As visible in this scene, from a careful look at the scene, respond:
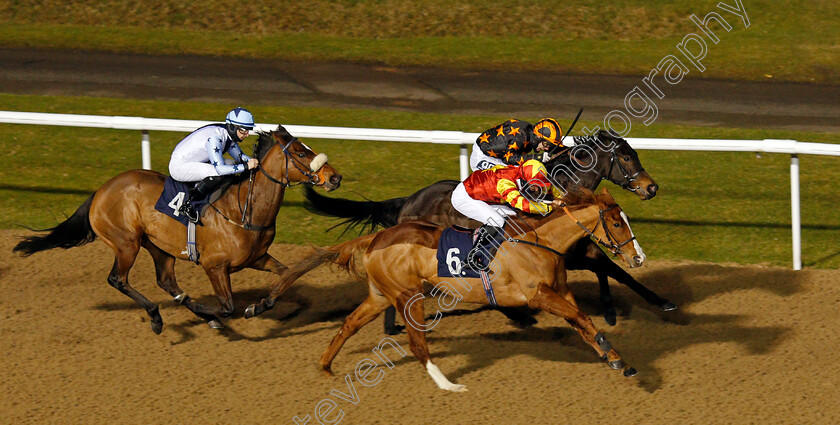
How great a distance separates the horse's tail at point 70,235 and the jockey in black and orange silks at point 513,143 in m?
2.83

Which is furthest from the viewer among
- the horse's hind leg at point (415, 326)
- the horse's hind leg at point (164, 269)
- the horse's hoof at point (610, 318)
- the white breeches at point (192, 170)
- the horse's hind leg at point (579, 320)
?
the horse's hind leg at point (164, 269)

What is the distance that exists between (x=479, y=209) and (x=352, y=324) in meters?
1.07

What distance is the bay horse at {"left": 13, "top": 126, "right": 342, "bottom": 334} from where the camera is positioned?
6598 mm

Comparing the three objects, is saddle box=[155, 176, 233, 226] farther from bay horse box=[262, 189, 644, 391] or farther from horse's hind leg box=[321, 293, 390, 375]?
horse's hind leg box=[321, 293, 390, 375]

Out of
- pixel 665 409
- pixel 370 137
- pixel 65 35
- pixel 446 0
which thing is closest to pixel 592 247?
pixel 665 409

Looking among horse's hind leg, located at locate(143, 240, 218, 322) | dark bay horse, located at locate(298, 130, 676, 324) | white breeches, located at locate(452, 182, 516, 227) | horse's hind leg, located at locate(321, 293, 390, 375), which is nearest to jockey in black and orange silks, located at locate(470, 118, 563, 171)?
dark bay horse, located at locate(298, 130, 676, 324)

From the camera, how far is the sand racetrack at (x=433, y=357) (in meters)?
5.62

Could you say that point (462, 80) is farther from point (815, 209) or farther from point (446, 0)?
point (815, 209)

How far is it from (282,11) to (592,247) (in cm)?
994

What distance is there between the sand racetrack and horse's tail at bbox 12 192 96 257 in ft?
1.32

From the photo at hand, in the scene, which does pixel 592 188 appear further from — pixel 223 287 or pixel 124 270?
pixel 124 270

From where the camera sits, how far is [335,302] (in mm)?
7359

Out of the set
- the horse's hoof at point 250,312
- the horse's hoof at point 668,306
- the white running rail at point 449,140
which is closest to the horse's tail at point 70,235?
the white running rail at point 449,140

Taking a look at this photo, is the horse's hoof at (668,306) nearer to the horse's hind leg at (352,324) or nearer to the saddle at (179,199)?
the horse's hind leg at (352,324)
